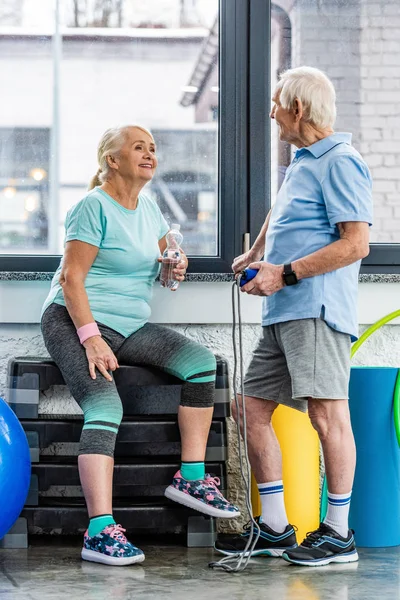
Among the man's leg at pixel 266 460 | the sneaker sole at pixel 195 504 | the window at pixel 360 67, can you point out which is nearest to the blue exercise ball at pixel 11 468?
the sneaker sole at pixel 195 504

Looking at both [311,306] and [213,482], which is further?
[213,482]

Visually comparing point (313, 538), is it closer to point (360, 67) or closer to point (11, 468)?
point (11, 468)

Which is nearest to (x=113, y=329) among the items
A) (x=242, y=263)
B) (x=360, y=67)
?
(x=242, y=263)

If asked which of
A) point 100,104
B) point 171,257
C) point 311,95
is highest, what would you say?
point 100,104

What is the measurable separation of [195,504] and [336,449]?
1.67ft

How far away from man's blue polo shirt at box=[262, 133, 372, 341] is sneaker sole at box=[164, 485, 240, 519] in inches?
24.0

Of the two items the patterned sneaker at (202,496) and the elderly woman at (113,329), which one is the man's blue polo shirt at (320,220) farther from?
the patterned sneaker at (202,496)

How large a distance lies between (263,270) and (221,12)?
51.0 inches

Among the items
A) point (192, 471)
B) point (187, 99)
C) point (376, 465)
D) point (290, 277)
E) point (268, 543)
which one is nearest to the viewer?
point (290, 277)

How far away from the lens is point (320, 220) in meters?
2.59

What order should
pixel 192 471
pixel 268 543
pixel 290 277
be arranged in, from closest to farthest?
1. pixel 290 277
2. pixel 268 543
3. pixel 192 471

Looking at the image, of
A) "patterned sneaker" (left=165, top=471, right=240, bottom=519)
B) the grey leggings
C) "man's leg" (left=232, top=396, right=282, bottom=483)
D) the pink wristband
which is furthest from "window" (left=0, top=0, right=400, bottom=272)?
"patterned sneaker" (left=165, top=471, right=240, bottom=519)

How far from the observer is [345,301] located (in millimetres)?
2604

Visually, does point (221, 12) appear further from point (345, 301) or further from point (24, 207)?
point (345, 301)
